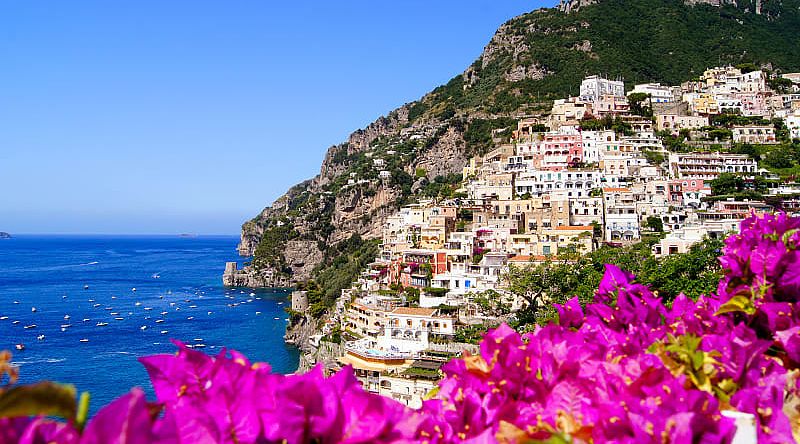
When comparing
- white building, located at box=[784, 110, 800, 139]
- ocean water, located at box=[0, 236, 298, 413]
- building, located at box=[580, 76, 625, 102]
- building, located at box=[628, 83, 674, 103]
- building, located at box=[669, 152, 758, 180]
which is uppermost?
building, located at box=[580, 76, 625, 102]

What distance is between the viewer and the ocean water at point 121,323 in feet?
107

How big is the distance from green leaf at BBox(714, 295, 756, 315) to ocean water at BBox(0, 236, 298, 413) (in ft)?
69.2

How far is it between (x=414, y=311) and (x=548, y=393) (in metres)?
24.5

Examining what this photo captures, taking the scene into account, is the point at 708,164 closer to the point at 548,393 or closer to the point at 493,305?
the point at 493,305

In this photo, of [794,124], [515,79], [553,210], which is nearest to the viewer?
[553,210]

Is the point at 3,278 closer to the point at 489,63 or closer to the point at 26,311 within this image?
the point at 26,311

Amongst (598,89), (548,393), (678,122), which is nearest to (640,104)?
(598,89)

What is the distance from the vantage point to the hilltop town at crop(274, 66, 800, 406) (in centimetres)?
2591

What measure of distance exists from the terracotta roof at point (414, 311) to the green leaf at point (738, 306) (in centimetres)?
2327

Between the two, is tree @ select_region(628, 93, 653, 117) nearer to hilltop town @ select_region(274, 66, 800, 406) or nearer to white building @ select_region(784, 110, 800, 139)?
hilltop town @ select_region(274, 66, 800, 406)

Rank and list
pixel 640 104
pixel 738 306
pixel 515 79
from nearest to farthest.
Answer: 1. pixel 738 306
2. pixel 640 104
3. pixel 515 79

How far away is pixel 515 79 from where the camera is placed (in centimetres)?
7381

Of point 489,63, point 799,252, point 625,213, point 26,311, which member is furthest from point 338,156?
point 799,252

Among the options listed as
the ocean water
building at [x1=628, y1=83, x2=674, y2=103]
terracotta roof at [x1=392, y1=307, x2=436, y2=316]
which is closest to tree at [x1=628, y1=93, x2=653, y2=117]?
building at [x1=628, y1=83, x2=674, y2=103]
